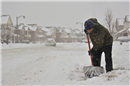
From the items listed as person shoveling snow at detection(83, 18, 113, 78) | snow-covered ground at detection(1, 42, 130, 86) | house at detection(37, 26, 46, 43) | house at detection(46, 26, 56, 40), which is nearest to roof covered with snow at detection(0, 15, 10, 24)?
house at detection(37, 26, 46, 43)

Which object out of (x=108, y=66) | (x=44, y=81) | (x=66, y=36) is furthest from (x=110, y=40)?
(x=66, y=36)

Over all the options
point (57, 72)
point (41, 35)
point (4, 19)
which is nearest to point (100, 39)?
point (57, 72)

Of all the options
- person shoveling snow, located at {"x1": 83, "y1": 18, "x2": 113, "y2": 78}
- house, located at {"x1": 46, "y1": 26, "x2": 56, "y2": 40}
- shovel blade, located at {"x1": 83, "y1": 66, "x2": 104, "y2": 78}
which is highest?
house, located at {"x1": 46, "y1": 26, "x2": 56, "y2": 40}

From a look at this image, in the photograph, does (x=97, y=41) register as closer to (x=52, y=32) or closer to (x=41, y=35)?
(x=41, y=35)

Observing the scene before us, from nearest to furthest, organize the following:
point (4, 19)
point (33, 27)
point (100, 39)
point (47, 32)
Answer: point (100, 39), point (4, 19), point (33, 27), point (47, 32)

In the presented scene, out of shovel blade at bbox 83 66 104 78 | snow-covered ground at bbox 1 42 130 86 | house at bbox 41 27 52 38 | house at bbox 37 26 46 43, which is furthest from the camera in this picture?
house at bbox 41 27 52 38

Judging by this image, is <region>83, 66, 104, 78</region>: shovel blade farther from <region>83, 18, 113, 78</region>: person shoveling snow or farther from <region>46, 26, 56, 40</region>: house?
<region>46, 26, 56, 40</region>: house

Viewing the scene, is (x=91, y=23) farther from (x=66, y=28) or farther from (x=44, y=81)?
(x=66, y=28)

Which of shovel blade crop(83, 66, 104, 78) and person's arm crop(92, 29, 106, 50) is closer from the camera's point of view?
shovel blade crop(83, 66, 104, 78)

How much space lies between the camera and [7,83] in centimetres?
358

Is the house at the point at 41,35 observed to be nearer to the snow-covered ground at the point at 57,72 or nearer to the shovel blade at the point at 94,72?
the snow-covered ground at the point at 57,72

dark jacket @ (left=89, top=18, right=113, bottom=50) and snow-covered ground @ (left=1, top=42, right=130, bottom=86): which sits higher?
dark jacket @ (left=89, top=18, right=113, bottom=50)

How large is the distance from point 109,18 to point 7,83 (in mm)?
26327

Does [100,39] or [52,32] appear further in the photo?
[52,32]
